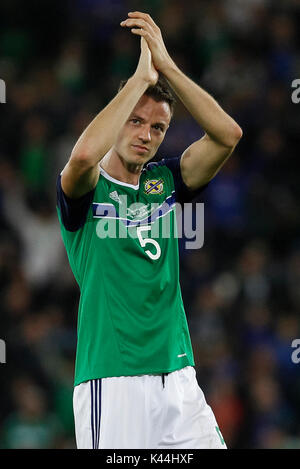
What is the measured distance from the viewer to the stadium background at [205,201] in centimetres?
664

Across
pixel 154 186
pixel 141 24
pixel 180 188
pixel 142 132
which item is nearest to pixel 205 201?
pixel 180 188

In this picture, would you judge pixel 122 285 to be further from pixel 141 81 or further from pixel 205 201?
pixel 205 201

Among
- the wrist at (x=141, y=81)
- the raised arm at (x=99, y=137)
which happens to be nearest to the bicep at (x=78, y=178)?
the raised arm at (x=99, y=137)

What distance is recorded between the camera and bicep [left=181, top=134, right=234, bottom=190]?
3.66 meters

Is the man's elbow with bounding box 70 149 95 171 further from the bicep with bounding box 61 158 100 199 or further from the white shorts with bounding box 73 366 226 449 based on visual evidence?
the white shorts with bounding box 73 366 226 449

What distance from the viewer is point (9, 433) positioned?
633 cm

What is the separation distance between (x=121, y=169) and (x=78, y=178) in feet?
1.11

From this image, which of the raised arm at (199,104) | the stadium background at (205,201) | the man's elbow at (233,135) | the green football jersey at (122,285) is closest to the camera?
the green football jersey at (122,285)

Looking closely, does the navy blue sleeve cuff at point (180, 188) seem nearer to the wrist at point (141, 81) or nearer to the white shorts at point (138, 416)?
the wrist at point (141, 81)

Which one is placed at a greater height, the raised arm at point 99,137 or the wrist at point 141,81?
the wrist at point 141,81

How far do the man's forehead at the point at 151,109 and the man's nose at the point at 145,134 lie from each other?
6 centimetres

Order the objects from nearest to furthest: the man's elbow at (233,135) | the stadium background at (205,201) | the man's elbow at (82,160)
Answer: the man's elbow at (82,160), the man's elbow at (233,135), the stadium background at (205,201)
